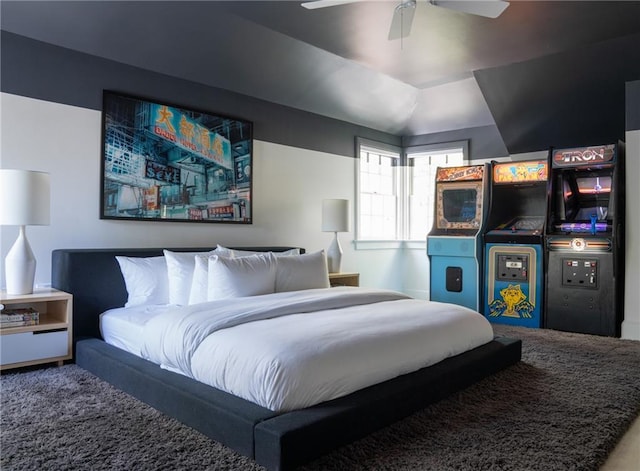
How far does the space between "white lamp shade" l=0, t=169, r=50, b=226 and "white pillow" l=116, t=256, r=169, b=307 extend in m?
0.70

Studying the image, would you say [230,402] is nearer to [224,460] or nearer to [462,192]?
[224,460]

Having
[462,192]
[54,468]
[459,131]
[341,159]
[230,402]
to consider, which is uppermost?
[459,131]

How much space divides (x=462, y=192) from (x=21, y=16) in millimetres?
4564

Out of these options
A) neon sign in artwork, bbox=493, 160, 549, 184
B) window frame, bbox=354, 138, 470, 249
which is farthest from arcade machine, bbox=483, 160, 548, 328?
window frame, bbox=354, 138, 470, 249

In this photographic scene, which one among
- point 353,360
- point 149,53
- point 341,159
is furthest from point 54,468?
point 341,159

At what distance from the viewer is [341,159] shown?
19.9 ft

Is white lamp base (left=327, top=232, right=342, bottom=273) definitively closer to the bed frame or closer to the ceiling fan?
the bed frame

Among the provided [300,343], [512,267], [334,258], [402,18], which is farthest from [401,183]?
[300,343]

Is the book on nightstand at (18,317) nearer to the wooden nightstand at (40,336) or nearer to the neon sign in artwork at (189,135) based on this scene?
the wooden nightstand at (40,336)

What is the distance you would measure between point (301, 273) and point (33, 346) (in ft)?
6.31

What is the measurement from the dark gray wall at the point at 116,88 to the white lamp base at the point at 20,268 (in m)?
1.17

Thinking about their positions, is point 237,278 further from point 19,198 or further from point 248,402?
point 19,198

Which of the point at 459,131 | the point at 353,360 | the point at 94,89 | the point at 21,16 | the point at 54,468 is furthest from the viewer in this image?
the point at 459,131

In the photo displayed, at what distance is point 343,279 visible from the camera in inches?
212
